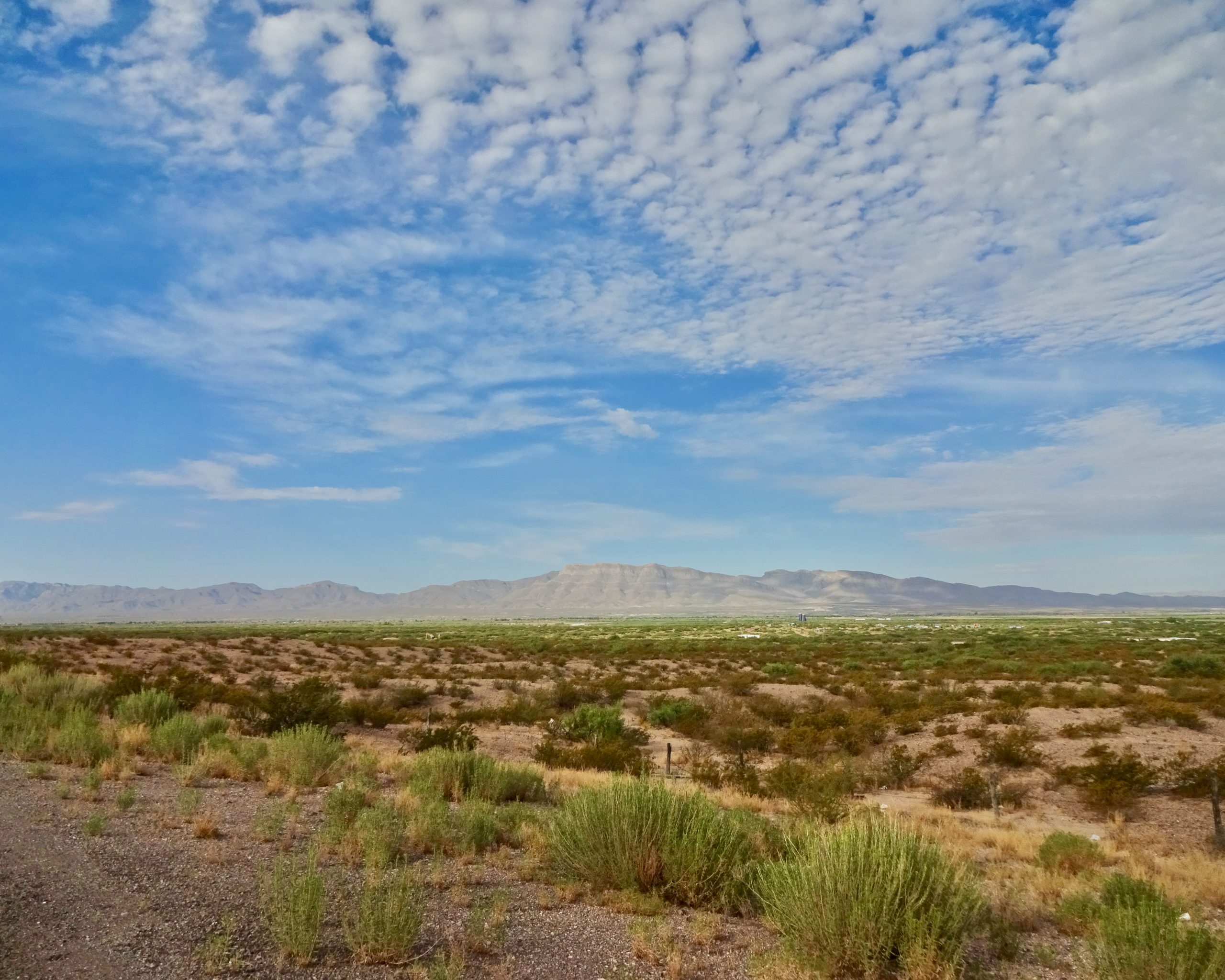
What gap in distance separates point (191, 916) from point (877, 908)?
584 centimetres

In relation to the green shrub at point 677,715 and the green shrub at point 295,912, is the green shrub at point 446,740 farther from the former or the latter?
the green shrub at point 295,912

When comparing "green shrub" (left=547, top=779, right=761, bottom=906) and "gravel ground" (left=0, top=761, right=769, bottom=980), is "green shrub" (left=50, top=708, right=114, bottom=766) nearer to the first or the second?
"gravel ground" (left=0, top=761, right=769, bottom=980)

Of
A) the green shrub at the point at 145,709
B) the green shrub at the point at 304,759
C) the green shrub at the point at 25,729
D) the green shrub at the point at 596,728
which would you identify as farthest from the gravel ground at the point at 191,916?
the green shrub at the point at 596,728

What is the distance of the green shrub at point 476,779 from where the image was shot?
492 inches

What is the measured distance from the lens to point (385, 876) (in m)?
8.00

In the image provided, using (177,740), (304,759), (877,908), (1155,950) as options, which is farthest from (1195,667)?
(177,740)

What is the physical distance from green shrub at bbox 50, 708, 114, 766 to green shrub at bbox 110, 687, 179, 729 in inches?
110

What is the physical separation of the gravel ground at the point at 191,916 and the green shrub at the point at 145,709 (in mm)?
8336

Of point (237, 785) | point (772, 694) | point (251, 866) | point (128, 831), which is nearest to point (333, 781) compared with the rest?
point (237, 785)

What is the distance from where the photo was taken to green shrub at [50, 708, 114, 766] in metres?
13.4

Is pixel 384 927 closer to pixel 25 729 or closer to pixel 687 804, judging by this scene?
pixel 687 804

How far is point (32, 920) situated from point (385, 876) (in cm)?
298

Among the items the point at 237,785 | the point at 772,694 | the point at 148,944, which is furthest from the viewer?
the point at 772,694

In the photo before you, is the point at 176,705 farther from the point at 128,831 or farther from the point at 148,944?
the point at 148,944
